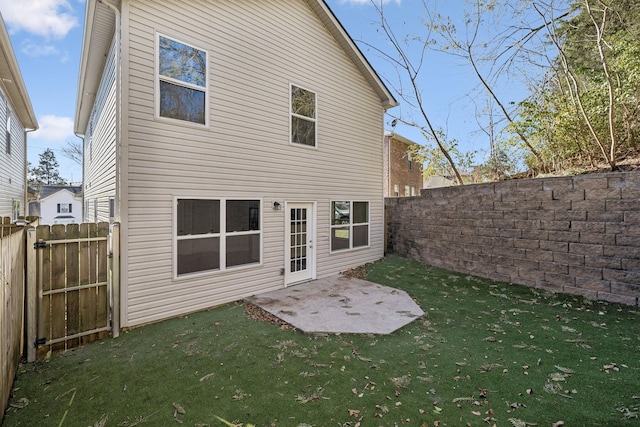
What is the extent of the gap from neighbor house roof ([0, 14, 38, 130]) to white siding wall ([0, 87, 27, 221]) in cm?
18

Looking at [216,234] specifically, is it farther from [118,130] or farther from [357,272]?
[357,272]

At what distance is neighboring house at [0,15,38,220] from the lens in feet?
22.1

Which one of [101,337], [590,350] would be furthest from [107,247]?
[590,350]

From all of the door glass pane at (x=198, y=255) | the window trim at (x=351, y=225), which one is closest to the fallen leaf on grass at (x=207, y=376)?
the door glass pane at (x=198, y=255)

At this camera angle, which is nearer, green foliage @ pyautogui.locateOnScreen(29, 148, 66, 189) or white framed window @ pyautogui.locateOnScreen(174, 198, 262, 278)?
white framed window @ pyautogui.locateOnScreen(174, 198, 262, 278)

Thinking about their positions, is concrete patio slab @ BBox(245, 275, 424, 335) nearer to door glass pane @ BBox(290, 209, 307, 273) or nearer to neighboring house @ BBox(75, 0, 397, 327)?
door glass pane @ BBox(290, 209, 307, 273)

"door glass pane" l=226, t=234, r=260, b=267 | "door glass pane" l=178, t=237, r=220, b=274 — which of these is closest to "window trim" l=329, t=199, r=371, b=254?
"door glass pane" l=226, t=234, r=260, b=267

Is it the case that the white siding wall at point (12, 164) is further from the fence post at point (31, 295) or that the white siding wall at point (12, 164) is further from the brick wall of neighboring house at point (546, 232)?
the brick wall of neighboring house at point (546, 232)

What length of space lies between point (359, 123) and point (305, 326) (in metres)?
6.28

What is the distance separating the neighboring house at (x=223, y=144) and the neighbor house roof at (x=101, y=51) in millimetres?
38

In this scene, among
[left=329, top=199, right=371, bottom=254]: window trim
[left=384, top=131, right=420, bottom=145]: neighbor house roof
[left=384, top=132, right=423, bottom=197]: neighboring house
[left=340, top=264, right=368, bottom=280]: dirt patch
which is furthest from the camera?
[left=384, top=132, right=423, bottom=197]: neighboring house

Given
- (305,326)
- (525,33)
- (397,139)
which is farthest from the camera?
(397,139)

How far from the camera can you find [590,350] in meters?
3.60

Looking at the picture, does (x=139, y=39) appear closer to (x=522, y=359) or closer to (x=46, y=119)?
(x=522, y=359)
